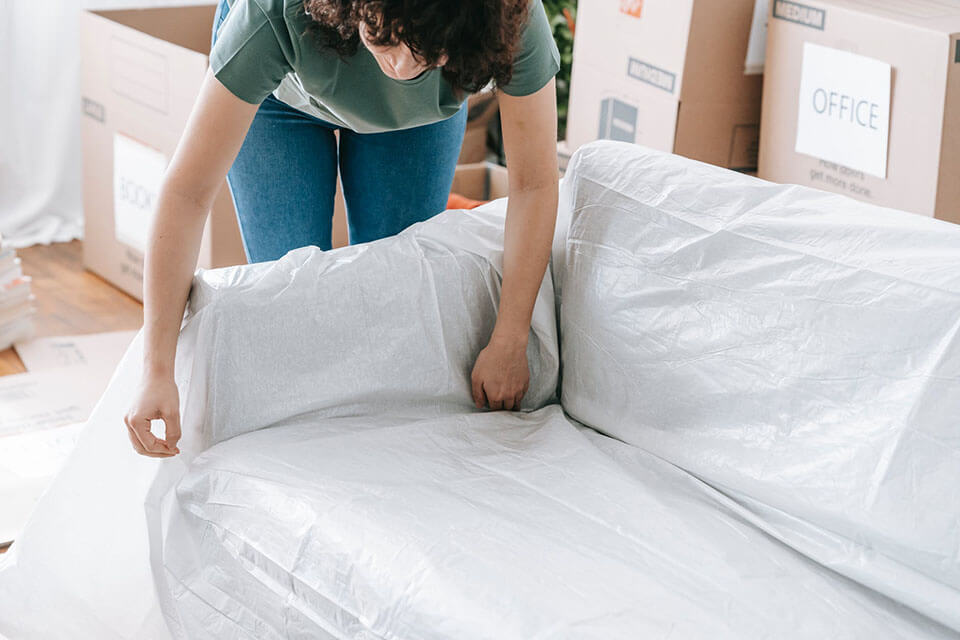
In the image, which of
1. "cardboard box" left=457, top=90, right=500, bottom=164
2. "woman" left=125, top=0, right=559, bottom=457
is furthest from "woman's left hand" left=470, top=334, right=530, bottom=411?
"cardboard box" left=457, top=90, right=500, bottom=164

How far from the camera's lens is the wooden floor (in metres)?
2.17

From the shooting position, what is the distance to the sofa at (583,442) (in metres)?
0.89

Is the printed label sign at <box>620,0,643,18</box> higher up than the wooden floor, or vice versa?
the printed label sign at <box>620,0,643,18</box>

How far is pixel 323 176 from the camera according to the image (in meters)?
1.30

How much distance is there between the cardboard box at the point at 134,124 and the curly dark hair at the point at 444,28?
3.61ft

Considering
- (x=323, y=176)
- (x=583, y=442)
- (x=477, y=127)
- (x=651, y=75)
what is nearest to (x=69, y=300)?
(x=477, y=127)

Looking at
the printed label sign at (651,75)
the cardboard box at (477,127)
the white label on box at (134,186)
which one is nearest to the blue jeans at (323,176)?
the printed label sign at (651,75)

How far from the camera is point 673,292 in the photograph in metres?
1.13

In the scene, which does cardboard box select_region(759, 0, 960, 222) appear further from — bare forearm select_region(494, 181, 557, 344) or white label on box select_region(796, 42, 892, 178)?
bare forearm select_region(494, 181, 557, 344)

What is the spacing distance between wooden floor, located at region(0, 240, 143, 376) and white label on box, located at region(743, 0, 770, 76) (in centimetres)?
133

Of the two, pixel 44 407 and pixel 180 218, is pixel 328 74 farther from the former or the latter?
pixel 44 407

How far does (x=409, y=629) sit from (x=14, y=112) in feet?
7.26

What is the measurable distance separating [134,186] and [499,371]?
133 cm

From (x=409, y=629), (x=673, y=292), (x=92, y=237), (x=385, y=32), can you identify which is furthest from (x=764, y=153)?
(x=92, y=237)
